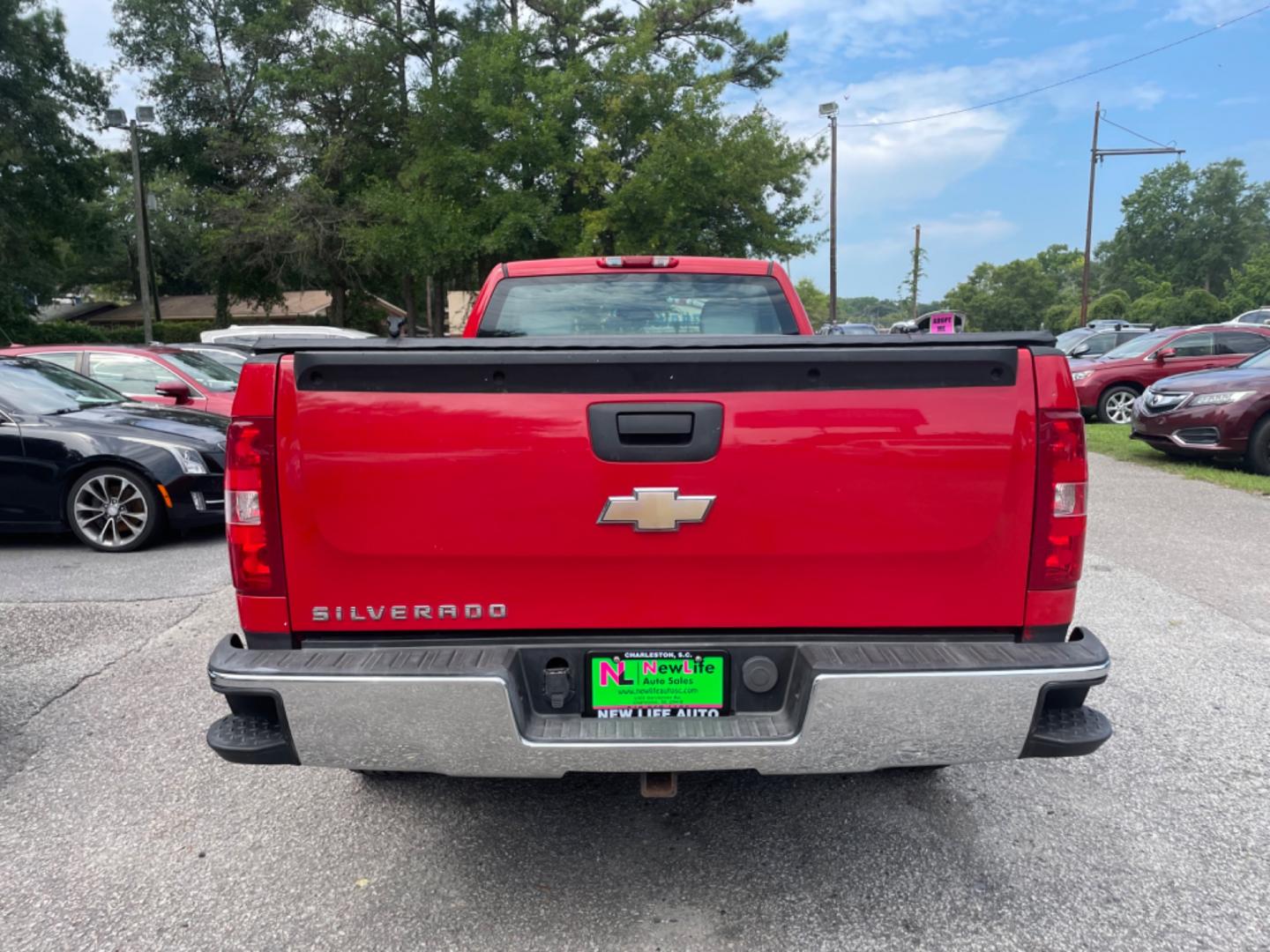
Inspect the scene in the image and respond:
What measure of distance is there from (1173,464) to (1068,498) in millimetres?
10405

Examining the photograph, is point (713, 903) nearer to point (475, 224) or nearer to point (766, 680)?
point (766, 680)

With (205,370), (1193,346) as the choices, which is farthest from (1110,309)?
(205,370)

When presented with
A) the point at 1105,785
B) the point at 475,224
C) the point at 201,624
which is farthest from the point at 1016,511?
the point at 475,224

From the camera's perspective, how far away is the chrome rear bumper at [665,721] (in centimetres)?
214

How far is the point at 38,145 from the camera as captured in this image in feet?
97.3

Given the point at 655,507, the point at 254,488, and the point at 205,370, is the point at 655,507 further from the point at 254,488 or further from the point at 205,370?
the point at 205,370

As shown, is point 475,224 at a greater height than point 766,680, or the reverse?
point 475,224

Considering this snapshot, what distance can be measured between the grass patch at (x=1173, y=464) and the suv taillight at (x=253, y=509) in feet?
26.7

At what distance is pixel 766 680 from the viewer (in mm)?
2283

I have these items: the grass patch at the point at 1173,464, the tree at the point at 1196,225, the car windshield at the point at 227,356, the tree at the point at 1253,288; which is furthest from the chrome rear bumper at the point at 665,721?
the tree at the point at 1196,225

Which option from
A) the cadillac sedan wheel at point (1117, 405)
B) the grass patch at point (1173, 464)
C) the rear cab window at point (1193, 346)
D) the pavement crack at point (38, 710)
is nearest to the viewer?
the pavement crack at point (38, 710)

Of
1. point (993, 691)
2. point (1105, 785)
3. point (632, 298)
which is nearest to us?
point (993, 691)

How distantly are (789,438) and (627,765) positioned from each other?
0.92 metres

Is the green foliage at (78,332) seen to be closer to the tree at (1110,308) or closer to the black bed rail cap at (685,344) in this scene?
the black bed rail cap at (685,344)
